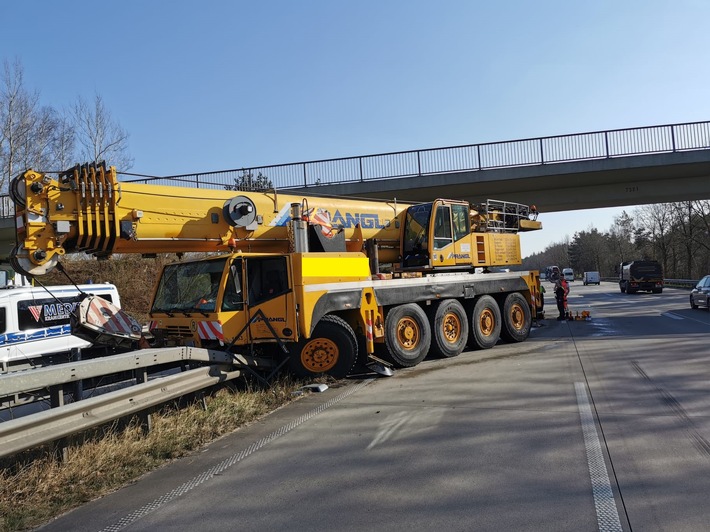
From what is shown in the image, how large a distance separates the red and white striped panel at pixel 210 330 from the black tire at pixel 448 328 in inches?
193

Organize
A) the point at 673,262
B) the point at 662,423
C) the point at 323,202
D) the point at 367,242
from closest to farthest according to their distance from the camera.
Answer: the point at 662,423 < the point at 323,202 < the point at 367,242 < the point at 673,262

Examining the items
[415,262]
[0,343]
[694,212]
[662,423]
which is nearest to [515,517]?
[662,423]

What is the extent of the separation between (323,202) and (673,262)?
224 feet

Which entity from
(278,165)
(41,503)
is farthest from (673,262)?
(41,503)

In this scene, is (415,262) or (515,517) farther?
(415,262)

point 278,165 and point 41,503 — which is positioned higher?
point 278,165

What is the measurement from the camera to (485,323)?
12742 mm

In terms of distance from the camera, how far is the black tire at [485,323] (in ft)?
40.2

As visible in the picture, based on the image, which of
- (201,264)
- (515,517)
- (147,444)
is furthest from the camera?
(201,264)

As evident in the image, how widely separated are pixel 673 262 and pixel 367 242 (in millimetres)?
67076

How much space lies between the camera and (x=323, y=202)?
10.2 m

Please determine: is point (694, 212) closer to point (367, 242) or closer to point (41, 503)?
point (367, 242)

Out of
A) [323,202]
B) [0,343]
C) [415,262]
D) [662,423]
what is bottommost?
[662,423]

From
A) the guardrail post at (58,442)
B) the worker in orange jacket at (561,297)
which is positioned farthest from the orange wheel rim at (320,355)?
the worker in orange jacket at (561,297)
